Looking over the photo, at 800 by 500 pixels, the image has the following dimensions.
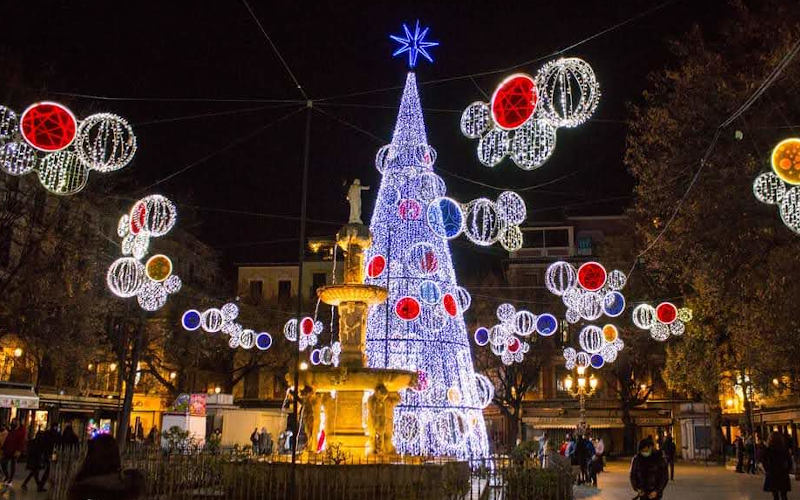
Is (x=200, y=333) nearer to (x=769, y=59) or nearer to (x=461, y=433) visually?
(x=461, y=433)

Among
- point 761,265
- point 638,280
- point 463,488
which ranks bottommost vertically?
point 463,488

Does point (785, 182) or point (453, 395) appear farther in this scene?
point (453, 395)

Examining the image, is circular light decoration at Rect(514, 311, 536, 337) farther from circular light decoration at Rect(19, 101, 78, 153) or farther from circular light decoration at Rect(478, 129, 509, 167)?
circular light decoration at Rect(19, 101, 78, 153)

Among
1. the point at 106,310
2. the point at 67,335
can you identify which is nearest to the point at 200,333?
the point at 106,310

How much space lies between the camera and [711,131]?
1898 centimetres

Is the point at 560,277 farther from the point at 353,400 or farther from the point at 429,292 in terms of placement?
the point at 353,400

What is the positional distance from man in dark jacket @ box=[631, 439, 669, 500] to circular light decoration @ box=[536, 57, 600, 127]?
5.12 m

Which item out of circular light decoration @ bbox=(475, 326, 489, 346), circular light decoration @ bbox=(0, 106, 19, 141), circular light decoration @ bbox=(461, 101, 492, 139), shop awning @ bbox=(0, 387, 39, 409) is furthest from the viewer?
circular light decoration @ bbox=(475, 326, 489, 346)

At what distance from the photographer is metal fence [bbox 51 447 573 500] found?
1336cm

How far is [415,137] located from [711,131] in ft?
30.2

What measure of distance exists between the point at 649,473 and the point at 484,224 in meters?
9.04

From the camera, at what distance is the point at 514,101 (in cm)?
1067

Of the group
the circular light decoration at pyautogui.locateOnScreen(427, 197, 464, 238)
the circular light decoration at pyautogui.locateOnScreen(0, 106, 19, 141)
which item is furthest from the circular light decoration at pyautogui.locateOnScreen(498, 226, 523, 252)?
the circular light decoration at pyautogui.locateOnScreen(0, 106, 19, 141)

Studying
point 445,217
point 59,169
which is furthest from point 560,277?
point 59,169
